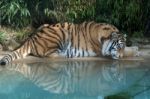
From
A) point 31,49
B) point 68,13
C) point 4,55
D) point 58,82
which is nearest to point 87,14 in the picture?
point 68,13

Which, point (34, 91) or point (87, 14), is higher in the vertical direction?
point (87, 14)

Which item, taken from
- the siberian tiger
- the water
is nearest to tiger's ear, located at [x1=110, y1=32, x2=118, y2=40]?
the siberian tiger

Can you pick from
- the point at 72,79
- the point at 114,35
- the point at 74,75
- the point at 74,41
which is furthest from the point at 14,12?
the point at 72,79

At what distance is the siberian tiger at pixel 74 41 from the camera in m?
7.92

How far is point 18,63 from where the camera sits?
7.39 meters

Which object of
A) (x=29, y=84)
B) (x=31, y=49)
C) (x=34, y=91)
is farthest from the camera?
(x=31, y=49)

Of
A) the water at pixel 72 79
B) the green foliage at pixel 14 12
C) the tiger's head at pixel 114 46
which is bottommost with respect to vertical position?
the water at pixel 72 79

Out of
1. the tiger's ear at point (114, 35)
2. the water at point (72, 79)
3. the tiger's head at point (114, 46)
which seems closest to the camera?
the water at point (72, 79)

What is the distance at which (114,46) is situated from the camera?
26.1 feet

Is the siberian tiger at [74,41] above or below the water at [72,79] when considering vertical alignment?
above

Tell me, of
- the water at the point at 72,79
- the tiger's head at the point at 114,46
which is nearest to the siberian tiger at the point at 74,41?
the tiger's head at the point at 114,46

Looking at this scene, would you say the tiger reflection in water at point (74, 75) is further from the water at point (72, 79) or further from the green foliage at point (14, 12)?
the green foliage at point (14, 12)

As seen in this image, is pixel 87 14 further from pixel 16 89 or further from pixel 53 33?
pixel 16 89

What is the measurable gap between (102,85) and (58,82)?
67 cm
